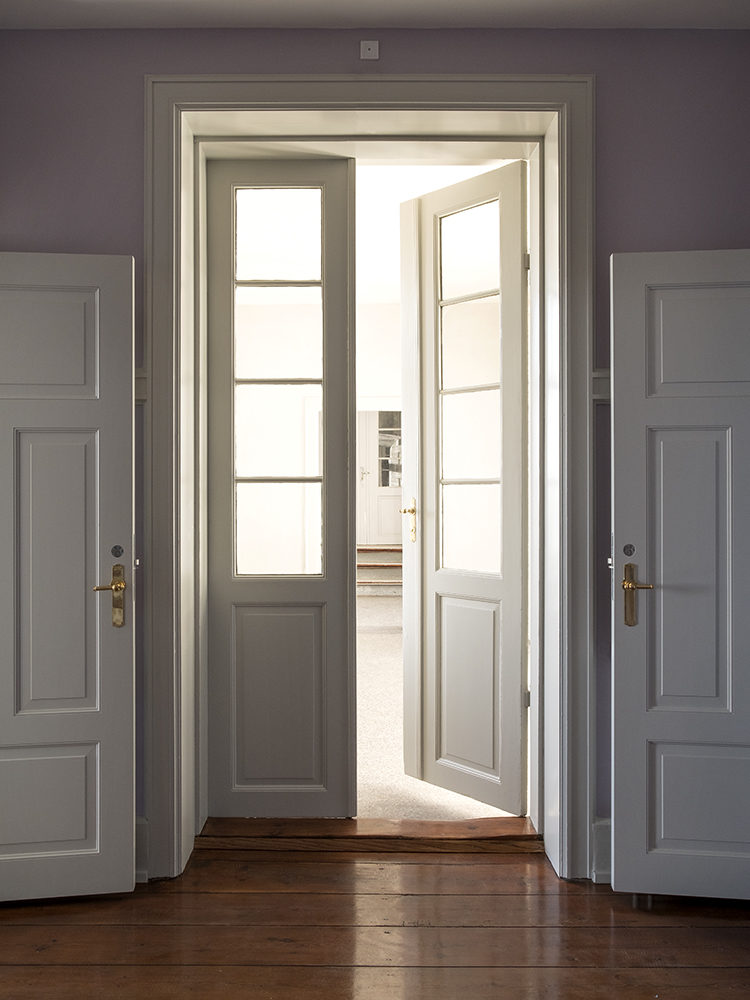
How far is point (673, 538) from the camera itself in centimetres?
Answer: 252

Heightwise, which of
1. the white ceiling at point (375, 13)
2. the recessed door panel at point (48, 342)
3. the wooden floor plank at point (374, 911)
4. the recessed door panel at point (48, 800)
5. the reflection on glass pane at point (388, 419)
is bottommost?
the wooden floor plank at point (374, 911)

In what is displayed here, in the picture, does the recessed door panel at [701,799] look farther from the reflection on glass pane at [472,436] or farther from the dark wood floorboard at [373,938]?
the reflection on glass pane at [472,436]

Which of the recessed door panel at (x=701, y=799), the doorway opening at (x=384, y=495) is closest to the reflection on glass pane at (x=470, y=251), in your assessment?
the doorway opening at (x=384, y=495)

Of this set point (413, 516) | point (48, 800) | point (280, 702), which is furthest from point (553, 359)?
point (48, 800)

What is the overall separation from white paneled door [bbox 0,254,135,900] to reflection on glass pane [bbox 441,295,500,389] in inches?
52.7

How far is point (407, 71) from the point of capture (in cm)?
268

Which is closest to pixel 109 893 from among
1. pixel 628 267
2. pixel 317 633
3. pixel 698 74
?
pixel 317 633

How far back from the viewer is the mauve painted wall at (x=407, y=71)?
2686 mm

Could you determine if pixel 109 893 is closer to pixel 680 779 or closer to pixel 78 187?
pixel 680 779

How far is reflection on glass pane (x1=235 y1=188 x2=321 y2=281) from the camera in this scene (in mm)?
3084

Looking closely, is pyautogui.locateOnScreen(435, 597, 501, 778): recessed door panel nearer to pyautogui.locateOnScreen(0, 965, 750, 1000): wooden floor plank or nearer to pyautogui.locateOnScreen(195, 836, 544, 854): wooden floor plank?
pyautogui.locateOnScreen(195, 836, 544, 854): wooden floor plank

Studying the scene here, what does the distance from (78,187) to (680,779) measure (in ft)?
9.03

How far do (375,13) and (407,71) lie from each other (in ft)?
0.65

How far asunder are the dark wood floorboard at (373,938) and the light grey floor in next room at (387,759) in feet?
1.24
